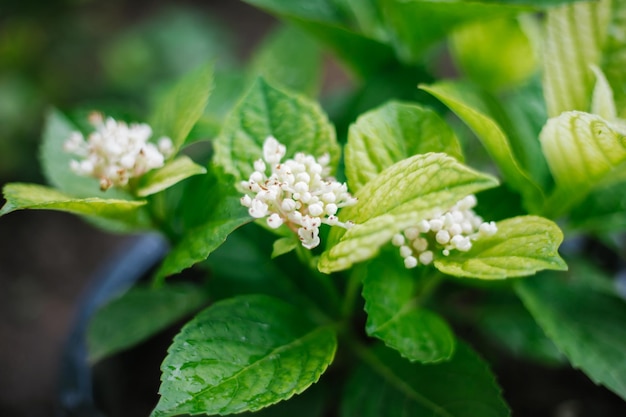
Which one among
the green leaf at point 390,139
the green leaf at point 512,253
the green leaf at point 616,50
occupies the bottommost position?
the green leaf at point 512,253

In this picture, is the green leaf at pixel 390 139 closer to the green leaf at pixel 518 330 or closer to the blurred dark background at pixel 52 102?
the green leaf at pixel 518 330

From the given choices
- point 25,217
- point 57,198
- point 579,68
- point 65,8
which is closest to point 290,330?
point 57,198

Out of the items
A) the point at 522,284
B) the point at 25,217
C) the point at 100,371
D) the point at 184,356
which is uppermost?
the point at 184,356

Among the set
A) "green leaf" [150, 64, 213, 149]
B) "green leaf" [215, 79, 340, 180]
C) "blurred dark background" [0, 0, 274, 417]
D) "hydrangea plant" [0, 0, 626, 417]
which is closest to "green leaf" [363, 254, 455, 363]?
"hydrangea plant" [0, 0, 626, 417]

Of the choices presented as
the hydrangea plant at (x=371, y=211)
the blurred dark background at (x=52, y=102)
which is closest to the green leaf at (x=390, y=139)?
the hydrangea plant at (x=371, y=211)

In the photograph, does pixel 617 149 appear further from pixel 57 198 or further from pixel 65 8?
pixel 65 8
